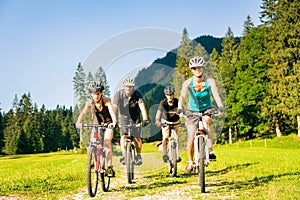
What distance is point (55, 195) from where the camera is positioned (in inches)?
350

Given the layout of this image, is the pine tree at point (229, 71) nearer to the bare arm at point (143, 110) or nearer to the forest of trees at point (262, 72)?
the forest of trees at point (262, 72)

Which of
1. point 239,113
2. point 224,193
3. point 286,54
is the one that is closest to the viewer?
point 224,193

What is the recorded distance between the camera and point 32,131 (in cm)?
8706

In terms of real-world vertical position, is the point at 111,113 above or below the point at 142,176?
above

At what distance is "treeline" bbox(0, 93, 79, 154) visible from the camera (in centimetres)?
8250

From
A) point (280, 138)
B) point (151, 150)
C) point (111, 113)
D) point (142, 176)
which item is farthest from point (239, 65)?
point (111, 113)

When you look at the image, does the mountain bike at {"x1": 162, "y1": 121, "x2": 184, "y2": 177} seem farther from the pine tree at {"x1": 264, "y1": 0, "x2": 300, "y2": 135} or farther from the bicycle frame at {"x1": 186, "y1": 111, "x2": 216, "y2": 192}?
the pine tree at {"x1": 264, "y1": 0, "x2": 300, "y2": 135}

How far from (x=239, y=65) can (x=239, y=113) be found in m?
6.18

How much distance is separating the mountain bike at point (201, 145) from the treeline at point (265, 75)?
2747 centimetres

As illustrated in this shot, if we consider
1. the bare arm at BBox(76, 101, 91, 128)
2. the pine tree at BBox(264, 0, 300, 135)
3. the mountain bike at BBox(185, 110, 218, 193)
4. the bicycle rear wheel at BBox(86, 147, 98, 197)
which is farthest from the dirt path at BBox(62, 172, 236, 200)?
the pine tree at BBox(264, 0, 300, 135)

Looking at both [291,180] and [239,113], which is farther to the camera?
[239,113]

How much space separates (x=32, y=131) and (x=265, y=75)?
58686mm

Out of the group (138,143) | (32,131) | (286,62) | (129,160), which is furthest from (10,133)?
(129,160)

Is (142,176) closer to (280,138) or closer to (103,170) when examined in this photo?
(103,170)
